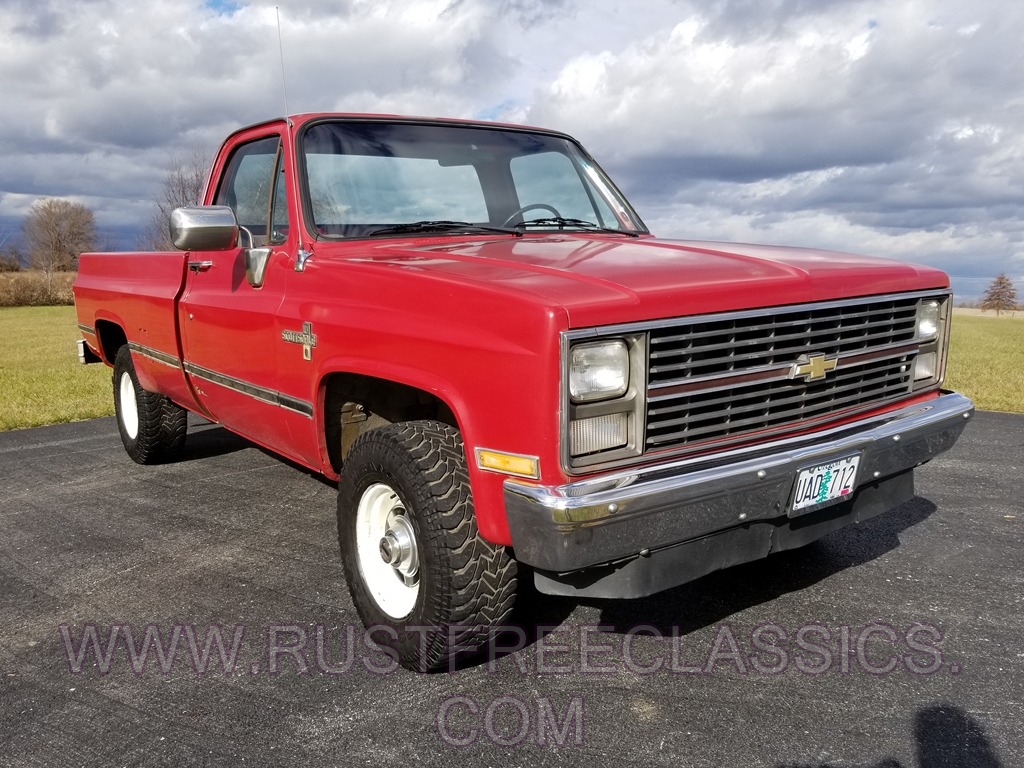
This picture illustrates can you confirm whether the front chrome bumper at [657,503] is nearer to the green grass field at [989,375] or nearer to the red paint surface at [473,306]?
the red paint surface at [473,306]

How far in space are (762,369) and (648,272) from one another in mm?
495

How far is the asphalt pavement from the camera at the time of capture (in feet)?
8.07

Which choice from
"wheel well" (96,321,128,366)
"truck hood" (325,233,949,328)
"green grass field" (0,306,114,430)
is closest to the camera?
"truck hood" (325,233,949,328)

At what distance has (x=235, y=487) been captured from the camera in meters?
5.32

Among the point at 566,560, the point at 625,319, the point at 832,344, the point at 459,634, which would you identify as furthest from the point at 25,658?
the point at 832,344

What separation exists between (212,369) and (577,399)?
2600 mm

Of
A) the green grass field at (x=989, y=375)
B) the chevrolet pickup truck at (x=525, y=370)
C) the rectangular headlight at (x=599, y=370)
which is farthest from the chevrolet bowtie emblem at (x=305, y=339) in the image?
the green grass field at (x=989, y=375)

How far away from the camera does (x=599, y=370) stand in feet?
7.97

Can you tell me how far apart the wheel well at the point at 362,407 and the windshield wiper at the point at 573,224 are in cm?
102

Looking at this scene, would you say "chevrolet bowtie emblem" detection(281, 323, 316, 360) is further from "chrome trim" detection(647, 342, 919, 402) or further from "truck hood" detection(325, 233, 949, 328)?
"chrome trim" detection(647, 342, 919, 402)

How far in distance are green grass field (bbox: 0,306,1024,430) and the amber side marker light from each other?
22.6 feet

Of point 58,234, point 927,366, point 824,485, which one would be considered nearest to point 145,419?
point 824,485

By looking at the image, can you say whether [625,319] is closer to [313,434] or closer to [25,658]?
[313,434]

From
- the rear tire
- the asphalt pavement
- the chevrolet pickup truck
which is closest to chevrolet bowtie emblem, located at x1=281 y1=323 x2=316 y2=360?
the chevrolet pickup truck
